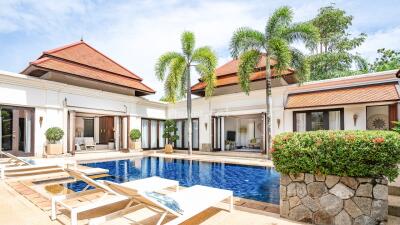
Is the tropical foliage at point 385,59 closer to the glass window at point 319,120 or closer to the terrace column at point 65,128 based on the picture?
the glass window at point 319,120

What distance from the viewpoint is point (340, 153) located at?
4207 mm

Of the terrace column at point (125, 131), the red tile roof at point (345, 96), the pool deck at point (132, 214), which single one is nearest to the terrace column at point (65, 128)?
the terrace column at point (125, 131)

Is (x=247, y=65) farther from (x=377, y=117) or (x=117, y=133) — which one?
(x=117, y=133)

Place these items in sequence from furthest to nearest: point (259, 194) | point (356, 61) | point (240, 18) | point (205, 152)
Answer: point (356, 61) < point (205, 152) < point (240, 18) < point (259, 194)

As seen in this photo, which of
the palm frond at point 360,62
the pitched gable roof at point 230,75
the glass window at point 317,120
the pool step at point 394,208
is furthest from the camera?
the palm frond at point 360,62

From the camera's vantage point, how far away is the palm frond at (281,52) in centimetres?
1291

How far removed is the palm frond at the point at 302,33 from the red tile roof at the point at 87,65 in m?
11.3

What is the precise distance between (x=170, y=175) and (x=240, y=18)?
1088cm

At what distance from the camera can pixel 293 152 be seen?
467 centimetres

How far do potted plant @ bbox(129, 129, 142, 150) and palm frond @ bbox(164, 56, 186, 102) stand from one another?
3.60m

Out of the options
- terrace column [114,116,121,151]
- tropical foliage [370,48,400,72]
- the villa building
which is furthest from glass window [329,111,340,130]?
tropical foliage [370,48,400,72]

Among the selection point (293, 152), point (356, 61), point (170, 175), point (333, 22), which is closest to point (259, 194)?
point (293, 152)

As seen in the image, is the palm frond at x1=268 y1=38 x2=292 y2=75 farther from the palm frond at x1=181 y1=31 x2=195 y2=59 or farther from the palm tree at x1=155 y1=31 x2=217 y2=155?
the palm frond at x1=181 y1=31 x2=195 y2=59

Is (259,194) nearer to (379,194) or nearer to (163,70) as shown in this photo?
(379,194)
